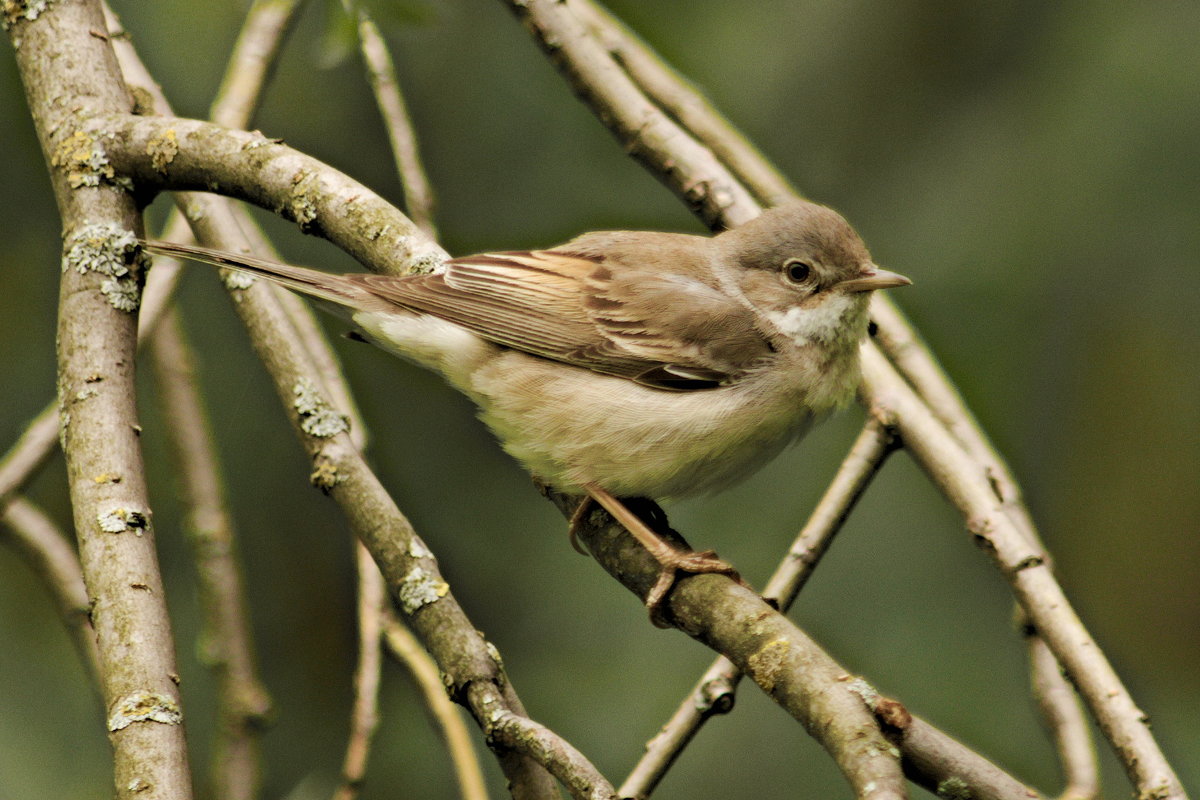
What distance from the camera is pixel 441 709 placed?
3.48m

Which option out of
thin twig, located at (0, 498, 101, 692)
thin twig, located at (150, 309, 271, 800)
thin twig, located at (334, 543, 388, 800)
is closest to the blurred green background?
thin twig, located at (150, 309, 271, 800)

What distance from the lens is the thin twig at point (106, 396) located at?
7.28 ft

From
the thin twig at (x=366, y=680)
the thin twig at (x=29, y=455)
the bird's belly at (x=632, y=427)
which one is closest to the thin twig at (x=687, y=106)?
the bird's belly at (x=632, y=427)

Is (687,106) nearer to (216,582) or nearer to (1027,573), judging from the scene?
(1027,573)

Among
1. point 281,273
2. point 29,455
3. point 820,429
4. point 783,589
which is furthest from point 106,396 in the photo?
point 820,429

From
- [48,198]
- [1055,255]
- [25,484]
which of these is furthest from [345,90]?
[1055,255]

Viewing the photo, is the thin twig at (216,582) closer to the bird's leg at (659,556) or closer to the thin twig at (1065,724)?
the bird's leg at (659,556)

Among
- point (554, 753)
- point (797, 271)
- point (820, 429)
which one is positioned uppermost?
point (820, 429)

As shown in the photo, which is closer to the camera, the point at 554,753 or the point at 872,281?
the point at 554,753

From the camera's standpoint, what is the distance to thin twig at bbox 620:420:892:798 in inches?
116

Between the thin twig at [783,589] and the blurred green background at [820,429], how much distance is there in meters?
1.27

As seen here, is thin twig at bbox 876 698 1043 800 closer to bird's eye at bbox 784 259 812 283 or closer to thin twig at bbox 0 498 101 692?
bird's eye at bbox 784 259 812 283

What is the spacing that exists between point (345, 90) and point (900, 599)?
347 centimetres

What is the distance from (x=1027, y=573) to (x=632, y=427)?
3.74 feet
